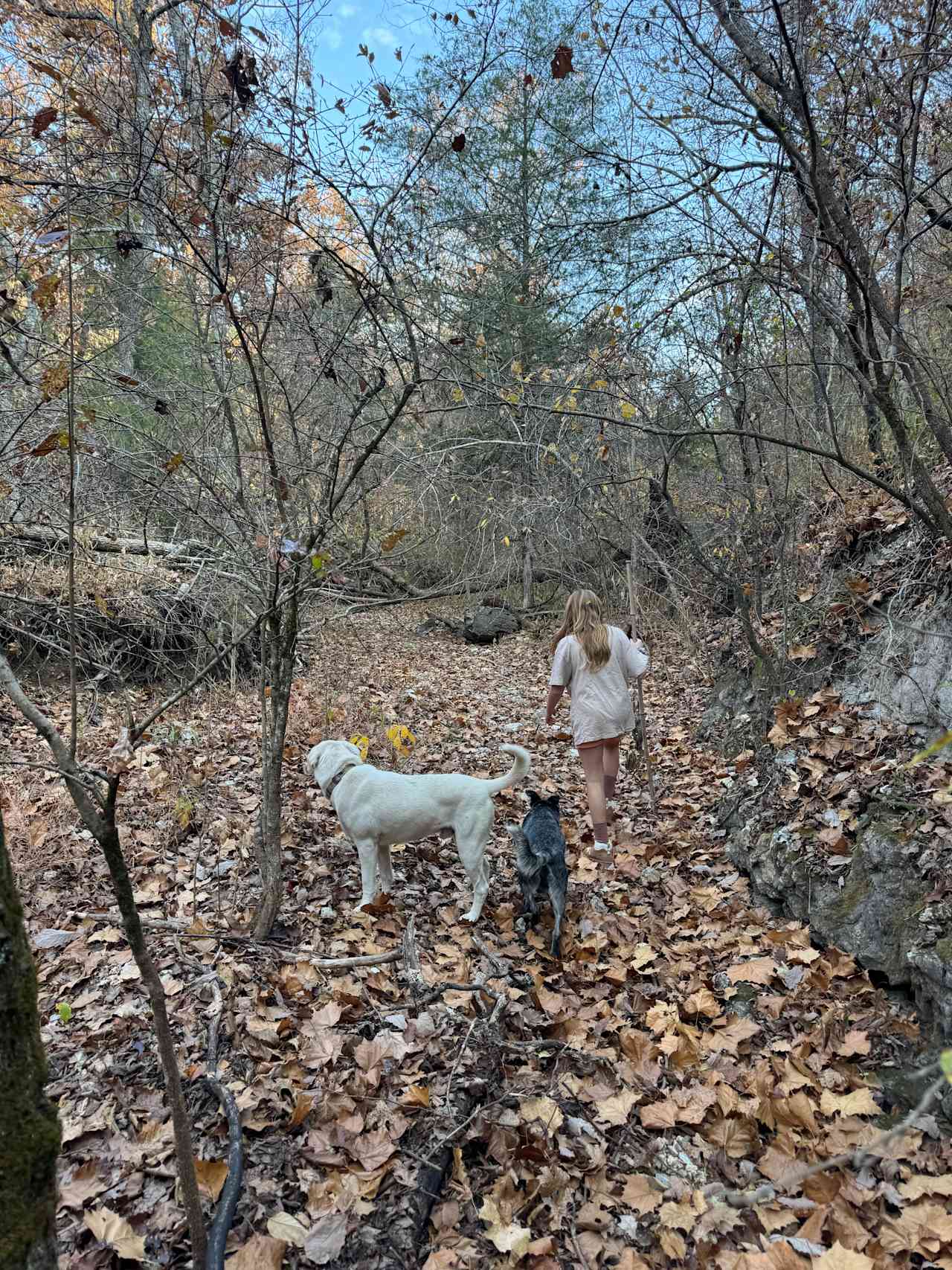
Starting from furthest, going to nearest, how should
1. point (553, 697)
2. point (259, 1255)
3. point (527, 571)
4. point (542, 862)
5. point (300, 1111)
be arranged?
point (527, 571)
point (553, 697)
point (542, 862)
point (300, 1111)
point (259, 1255)

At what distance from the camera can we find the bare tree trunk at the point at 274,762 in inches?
157

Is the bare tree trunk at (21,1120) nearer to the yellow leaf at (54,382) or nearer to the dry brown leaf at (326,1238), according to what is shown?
the dry brown leaf at (326,1238)

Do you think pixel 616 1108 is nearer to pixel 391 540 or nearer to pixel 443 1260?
pixel 443 1260

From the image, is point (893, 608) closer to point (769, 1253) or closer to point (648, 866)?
point (648, 866)

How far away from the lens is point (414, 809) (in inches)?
172

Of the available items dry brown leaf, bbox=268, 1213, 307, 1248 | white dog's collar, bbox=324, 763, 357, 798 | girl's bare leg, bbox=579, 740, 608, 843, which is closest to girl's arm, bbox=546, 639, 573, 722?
girl's bare leg, bbox=579, 740, 608, 843

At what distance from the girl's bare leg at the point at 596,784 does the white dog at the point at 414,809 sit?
1.32 meters

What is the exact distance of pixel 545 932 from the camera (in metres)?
4.47

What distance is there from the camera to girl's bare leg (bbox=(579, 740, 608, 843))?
5555 mm

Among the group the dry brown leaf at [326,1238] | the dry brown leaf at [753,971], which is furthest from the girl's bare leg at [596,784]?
the dry brown leaf at [326,1238]

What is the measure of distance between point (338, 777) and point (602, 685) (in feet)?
7.19

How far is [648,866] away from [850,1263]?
305 cm

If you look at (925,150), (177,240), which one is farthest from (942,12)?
(177,240)

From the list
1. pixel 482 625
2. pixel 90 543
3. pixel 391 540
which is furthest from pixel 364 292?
pixel 482 625
